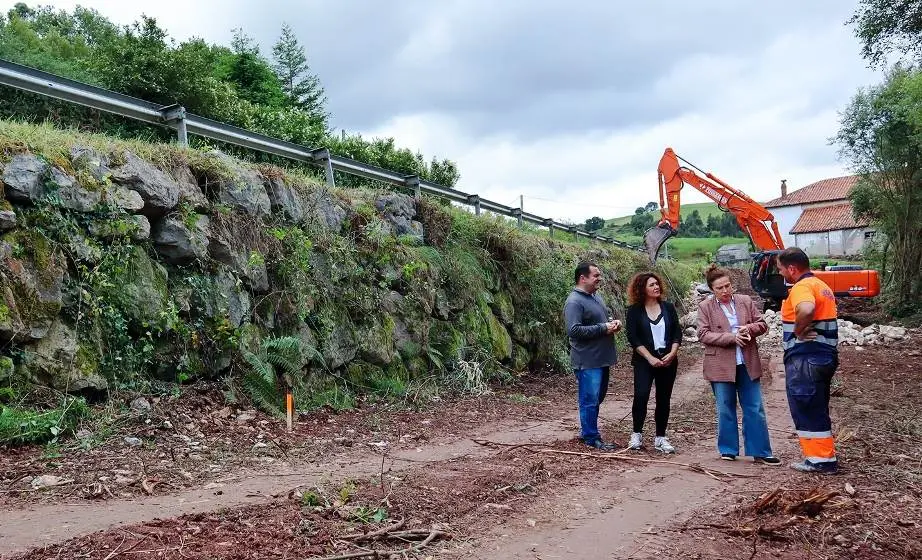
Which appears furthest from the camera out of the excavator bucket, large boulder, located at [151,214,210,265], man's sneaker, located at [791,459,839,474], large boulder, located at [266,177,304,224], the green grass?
the green grass

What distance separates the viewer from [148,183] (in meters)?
6.62

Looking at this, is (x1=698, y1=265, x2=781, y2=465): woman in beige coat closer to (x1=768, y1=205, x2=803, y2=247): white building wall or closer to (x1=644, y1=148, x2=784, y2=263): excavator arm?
(x1=644, y1=148, x2=784, y2=263): excavator arm

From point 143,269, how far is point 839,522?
6128 mm

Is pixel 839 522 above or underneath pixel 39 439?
underneath

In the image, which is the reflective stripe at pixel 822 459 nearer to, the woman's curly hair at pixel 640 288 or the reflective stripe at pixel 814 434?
the reflective stripe at pixel 814 434

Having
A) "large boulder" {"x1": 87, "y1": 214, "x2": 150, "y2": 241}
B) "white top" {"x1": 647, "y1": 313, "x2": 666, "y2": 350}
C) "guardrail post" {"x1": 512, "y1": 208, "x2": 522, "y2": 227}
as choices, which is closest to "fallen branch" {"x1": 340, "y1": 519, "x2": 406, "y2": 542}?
"white top" {"x1": 647, "y1": 313, "x2": 666, "y2": 350}

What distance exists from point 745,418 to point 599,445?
1.37m

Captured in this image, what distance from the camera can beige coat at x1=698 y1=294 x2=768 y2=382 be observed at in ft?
19.6

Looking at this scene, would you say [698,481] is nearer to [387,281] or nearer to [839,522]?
[839,522]

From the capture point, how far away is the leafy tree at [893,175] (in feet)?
71.7

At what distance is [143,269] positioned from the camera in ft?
20.9

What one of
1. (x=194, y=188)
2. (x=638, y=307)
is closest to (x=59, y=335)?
(x=194, y=188)

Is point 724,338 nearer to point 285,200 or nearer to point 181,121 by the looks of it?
point 285,200

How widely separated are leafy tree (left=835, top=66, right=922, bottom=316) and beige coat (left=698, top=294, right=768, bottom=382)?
19.0 metres
